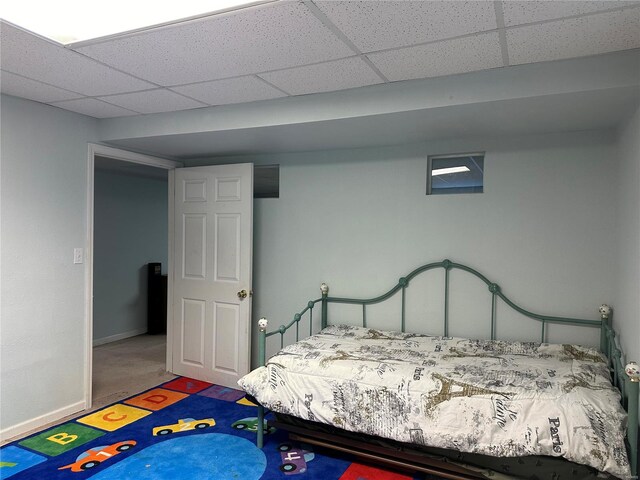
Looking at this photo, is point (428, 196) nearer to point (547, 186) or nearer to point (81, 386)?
point (547, 186)

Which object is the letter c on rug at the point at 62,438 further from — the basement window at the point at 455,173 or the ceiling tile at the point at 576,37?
the ceiling tile at the point at 576,37

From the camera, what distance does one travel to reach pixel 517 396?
7.16 feet

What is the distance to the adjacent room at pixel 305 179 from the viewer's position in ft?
6.64

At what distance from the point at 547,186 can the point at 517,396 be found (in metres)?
1.52

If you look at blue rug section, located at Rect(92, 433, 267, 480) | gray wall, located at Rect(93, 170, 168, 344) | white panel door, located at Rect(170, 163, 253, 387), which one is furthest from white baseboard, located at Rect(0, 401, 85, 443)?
gray wall, located at Rect(93, 170, 168, 344)

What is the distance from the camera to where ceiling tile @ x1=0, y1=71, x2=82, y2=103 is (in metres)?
2.61

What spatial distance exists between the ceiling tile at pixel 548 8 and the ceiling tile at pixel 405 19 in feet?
0.23

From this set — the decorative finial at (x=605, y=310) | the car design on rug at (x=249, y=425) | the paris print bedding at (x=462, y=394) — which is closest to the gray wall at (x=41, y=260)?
the car design on rug at (x=249, y=425)

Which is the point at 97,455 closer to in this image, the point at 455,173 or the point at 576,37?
the point at 455,173

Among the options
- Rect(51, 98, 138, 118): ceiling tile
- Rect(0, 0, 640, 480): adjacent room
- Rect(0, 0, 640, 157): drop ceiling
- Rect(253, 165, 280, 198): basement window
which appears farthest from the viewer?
Rect(253, 165, 280, 198): basement window

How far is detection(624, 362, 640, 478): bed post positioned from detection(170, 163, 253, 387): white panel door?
8.89 ft

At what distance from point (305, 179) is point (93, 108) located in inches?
65.5

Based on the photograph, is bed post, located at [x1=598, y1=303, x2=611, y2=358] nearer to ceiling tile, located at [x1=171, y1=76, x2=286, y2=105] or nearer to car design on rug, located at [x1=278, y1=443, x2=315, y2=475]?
car design on rug, located at [x1=278, y1=443, x2=315, y2=475]

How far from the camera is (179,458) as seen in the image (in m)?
2.70
